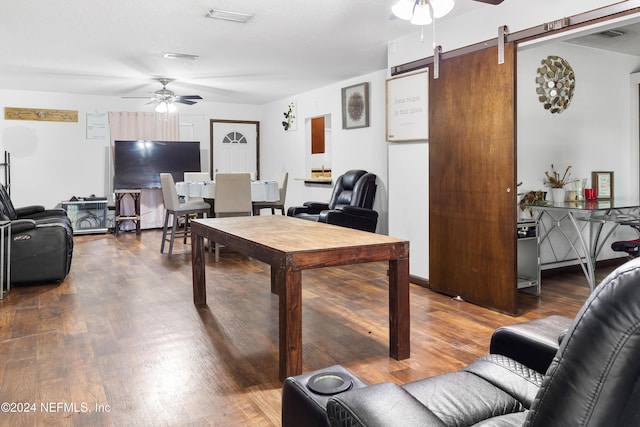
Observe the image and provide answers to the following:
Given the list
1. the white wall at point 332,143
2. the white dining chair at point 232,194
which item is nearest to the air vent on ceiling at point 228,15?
the white dining chair at point 232,194

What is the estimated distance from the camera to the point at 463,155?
377cm

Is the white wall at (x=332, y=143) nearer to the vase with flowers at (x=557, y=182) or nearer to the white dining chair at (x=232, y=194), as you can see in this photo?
the white dining chair at (x=232, y=194)

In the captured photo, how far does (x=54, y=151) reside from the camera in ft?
25.6

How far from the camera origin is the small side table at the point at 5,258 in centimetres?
393

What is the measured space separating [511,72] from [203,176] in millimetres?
5081

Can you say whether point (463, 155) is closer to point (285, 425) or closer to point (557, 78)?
point (557, 78)

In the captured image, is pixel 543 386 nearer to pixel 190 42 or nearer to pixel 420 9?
pixel 420 9

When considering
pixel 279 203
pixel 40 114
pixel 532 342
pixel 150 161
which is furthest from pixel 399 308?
pixel 40 114

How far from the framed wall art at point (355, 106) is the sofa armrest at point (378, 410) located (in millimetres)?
5514

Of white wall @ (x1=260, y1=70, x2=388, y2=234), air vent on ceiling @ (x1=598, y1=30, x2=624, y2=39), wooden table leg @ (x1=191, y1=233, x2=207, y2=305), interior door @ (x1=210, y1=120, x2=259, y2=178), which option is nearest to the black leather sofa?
wooden table leg @ (x1=191, y1=233, x2=207, y2=305)

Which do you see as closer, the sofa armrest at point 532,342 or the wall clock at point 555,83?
the sofa armrest at point 532,342

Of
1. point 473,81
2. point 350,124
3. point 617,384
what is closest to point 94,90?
point 350,124

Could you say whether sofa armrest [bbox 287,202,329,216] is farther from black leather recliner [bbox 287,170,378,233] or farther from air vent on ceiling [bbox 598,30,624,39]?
air vent on ceiling [bbox 598,30,624,39]

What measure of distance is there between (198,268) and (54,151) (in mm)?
5459
